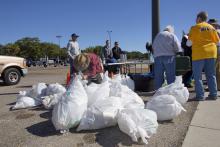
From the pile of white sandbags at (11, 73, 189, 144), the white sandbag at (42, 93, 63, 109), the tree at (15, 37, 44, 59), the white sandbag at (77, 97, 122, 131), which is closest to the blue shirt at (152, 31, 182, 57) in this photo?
the pile of white sandbags at (11, 73, 189, 144)

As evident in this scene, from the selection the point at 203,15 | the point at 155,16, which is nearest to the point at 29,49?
the point at 155,16

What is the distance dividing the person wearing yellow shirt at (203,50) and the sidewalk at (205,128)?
1.86 ft

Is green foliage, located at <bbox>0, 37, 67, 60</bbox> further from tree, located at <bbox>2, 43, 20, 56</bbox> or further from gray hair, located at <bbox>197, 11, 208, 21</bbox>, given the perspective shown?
gray hair, located at <bbox>197, 11, 208, 21</bbox>

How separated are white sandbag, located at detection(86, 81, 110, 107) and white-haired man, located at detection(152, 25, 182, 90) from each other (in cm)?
212

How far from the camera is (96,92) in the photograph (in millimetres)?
4352

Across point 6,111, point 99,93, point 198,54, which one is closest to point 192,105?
point 198,54

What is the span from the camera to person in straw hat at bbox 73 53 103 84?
4.84 metres

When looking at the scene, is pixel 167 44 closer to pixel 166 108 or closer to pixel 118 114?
pixel 166 108

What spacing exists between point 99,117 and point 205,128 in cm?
138

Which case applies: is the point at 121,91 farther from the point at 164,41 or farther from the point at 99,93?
the point at 164,41

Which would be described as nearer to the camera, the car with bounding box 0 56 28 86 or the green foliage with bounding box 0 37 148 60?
the car with bounding box 0 56 28 86

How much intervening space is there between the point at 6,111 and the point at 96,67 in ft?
6.06

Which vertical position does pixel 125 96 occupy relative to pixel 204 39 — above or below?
below

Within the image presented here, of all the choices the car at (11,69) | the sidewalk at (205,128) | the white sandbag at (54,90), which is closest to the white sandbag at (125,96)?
the sidewalk at (205,128)
